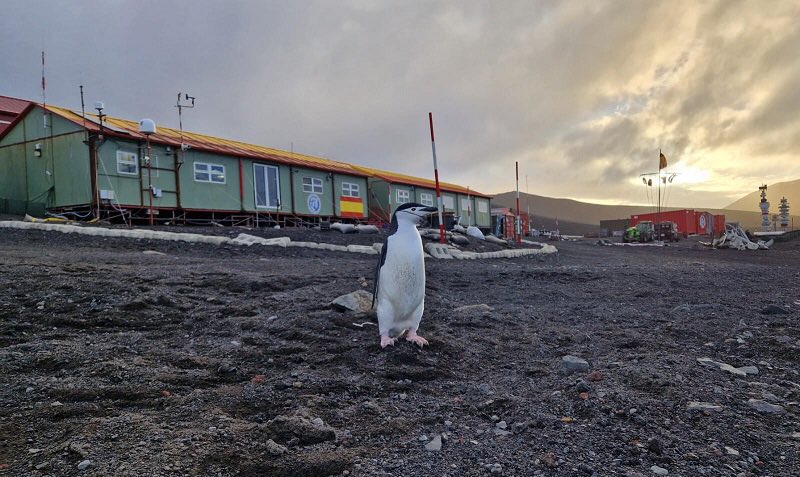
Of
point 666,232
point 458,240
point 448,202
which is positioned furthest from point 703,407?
point 666,232

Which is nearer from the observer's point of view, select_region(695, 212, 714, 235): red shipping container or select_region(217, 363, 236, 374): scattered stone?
select_region(217, 363, 236, 374): scattered stone

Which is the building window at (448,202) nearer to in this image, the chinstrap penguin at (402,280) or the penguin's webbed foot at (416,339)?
the chinstrap penguin at (402,280)

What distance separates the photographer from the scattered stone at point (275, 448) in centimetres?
238

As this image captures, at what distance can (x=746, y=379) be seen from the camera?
11.7ft

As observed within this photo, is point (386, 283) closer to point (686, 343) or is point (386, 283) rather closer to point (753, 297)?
point (686, 343)

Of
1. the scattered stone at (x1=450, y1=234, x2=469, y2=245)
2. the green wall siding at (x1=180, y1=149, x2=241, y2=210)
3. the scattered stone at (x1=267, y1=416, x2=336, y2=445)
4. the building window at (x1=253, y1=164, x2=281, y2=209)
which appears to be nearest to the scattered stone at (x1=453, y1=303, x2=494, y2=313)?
the scattered stone at (x1=267, y1=416, x2=336, y2=445)

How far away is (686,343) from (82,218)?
62.7 ft

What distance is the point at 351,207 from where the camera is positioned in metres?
25.9

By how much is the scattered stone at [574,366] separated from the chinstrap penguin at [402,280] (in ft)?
4.14

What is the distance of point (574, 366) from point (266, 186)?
19806mm

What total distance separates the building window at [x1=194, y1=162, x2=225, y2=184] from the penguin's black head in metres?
17.0

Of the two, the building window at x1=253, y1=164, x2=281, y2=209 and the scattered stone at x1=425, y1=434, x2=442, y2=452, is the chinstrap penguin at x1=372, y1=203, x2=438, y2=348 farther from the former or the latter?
the building window at x1=253, y1=164, x2=281, y2=209

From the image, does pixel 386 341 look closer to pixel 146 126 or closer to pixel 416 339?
pixel 416 339

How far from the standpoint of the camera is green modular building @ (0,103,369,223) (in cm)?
1645
